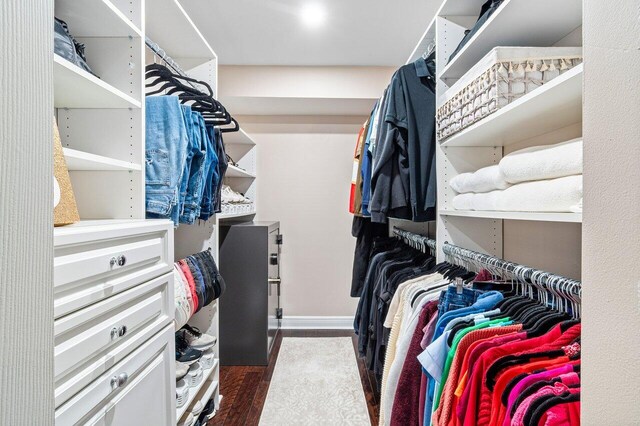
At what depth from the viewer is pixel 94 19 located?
121 centimetres

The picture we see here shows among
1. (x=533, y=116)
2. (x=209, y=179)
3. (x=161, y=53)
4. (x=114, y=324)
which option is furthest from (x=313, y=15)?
(x=114, y=324)

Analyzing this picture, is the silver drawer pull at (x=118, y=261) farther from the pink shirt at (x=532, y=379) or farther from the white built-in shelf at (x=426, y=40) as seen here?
the white built-in shelf at (x=426, y=40)

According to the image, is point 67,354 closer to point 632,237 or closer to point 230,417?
point 632,237

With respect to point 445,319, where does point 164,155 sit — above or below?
above

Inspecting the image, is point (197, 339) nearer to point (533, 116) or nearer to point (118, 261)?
point (118, 261)

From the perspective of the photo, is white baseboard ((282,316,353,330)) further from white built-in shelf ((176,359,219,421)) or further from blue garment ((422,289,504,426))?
blue garment ((422,289,504,426))

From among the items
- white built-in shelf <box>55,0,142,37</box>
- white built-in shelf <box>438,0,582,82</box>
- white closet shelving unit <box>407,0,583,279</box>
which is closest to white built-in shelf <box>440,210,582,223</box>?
white closet shelving unit <box>407,0,583,279</box>

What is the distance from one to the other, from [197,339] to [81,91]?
1336 millimetres

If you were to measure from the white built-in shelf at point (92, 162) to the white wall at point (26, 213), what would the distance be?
1.64ft

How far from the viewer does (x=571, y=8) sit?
110 centimetres

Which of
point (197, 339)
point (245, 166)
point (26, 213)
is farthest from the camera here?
point (245, 166)

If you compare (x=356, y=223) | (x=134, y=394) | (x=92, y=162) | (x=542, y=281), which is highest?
(x=92, y=162)

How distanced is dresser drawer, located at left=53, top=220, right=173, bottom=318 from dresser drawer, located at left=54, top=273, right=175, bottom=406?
0.08 feet

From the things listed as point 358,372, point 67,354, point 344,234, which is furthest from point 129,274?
point 344,234
